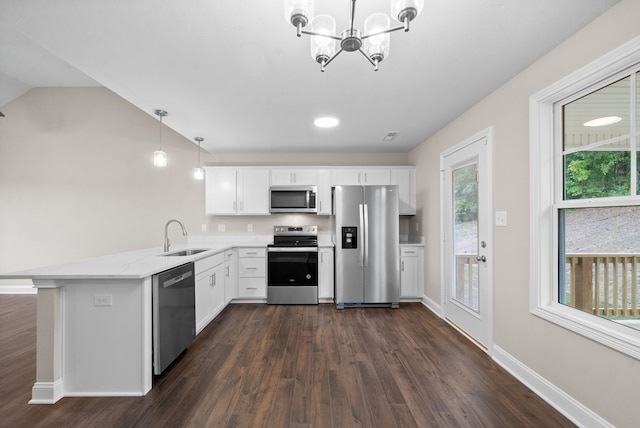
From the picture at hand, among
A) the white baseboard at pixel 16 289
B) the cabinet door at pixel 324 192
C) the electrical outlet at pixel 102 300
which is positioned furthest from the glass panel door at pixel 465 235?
the white baseboard at pixel 16 289

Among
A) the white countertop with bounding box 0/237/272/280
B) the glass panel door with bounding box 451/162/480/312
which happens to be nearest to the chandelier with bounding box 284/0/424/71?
the white countertop with bounding box 0/237/272/280

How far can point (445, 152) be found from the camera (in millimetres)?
3326

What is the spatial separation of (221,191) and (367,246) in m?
2.41

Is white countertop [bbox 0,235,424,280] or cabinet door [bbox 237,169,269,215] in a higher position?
cabinet door [bbox 237,169,269,215]

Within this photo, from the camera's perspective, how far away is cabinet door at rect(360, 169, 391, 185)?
441 cm

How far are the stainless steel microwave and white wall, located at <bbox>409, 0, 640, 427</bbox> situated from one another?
219 cm

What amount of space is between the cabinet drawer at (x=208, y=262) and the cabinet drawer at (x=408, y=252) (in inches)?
100

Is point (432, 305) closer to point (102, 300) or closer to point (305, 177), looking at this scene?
point (305, 177)

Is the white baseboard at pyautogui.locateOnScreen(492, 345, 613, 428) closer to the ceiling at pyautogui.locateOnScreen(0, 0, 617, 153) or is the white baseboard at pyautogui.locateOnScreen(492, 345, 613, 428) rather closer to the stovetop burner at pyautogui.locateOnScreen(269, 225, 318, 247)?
the ceiling at pyautogui.locateOnScreen(0, 0, 617, 153)

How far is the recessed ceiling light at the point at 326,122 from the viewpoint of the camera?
3057 millimetres

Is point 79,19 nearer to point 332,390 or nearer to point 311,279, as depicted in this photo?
point 332,390

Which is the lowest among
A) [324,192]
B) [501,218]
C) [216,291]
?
[216,291]

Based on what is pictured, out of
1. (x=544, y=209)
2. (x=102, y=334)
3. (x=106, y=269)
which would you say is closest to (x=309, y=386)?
(x=102, y=334)

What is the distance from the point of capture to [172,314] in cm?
228
